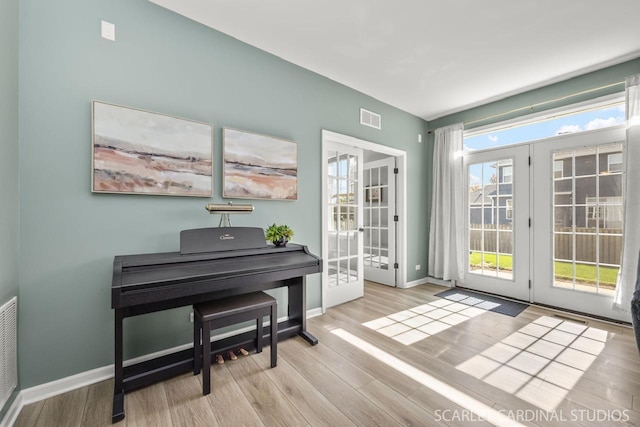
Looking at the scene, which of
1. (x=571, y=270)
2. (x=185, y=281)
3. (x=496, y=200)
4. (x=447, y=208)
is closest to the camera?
(x=185, y=281)

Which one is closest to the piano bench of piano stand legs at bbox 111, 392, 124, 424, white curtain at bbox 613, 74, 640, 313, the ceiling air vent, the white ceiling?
piano stand legs at bbox 111, 392, 124, 424

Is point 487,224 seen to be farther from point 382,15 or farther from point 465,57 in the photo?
point 382,15

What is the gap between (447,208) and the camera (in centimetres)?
410

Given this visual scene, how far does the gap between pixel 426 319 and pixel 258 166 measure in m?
2.41

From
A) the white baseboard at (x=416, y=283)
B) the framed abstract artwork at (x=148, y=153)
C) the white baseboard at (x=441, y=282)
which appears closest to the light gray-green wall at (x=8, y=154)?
the framed abstract artwork at (x=148, y=153)

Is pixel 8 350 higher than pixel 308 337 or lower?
higher

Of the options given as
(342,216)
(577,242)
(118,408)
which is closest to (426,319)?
→ (342,216)

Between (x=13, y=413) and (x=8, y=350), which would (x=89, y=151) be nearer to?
(x=8, y=350)

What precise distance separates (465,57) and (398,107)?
1317 mm

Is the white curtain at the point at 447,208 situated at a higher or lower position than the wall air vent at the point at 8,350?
higher

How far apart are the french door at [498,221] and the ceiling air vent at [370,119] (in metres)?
1.50

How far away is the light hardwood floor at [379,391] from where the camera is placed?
1485mm

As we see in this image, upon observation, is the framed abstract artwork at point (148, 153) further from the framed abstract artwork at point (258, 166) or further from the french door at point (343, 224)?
the french door at point (343, 224)

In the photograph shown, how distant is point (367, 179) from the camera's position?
15.2ft
